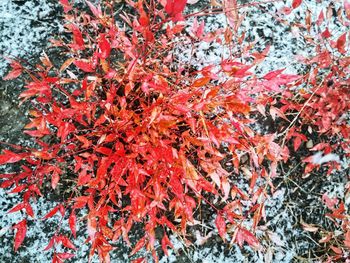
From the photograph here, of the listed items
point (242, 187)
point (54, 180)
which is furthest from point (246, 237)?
point (54, 180)

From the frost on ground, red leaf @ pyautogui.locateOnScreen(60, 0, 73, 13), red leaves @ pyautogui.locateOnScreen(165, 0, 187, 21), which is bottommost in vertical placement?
the frost on ground

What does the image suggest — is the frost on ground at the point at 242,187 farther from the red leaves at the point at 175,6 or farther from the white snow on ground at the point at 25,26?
the red leaves at the point at 175,6

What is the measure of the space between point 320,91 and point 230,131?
0.53 metres

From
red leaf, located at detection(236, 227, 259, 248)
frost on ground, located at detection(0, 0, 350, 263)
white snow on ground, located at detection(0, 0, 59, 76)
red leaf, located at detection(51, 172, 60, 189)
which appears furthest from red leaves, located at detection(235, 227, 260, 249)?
white snow on ground, located at detection(0, 0, 59, 76)

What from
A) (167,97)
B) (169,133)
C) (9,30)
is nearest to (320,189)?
(169,133)

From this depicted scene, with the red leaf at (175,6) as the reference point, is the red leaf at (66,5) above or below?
below

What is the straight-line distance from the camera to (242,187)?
6.48ft

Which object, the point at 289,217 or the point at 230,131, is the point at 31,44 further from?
the point at 289,217

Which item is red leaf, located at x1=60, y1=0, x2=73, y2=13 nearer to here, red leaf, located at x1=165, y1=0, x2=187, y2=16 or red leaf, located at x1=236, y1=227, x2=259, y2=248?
red leaf, located at x1=165, y1=0, x2=187, y2=16

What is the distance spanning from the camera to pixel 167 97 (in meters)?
1.58

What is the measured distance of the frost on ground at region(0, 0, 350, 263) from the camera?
185cm

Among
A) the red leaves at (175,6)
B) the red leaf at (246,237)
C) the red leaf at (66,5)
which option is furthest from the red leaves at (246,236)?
the red leaf at (66,5)

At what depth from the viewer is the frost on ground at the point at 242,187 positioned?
1850 mm

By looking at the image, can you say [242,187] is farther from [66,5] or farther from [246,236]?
[66,5]
